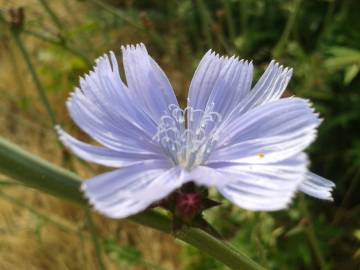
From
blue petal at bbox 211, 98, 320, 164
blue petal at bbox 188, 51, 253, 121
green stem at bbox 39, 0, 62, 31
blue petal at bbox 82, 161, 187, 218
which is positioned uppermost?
green stem at bbox 39, 0, 62, 31

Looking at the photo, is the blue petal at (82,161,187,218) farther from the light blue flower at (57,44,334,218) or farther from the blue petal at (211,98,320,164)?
the blue petal at (211,98,320,164)

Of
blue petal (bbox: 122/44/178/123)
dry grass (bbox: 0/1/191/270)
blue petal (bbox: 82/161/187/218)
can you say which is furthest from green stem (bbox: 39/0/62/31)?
blue petal (bbox: 82/161/187/218)

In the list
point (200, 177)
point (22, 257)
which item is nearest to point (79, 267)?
point (22, 257)

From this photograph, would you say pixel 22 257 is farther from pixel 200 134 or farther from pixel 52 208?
pixel 200 134

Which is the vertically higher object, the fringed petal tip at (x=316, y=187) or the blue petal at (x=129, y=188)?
the blue petal at (x=129, y=188)

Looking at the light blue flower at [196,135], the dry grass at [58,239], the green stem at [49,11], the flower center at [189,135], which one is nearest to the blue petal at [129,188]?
the light blue flower at [196,135]

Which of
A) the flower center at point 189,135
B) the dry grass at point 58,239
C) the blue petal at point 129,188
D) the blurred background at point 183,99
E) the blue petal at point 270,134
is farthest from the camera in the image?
the dry grass at point 58,239

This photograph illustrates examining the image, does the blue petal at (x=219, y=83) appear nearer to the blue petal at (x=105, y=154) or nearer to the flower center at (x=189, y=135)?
the flower center at (x=189, y=135)
